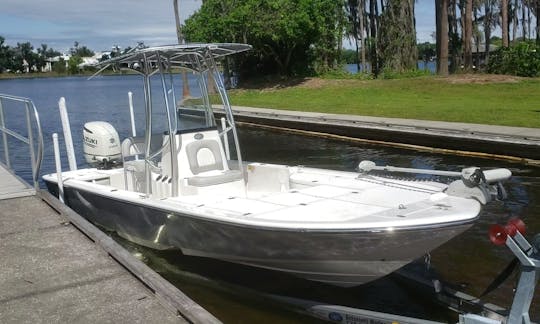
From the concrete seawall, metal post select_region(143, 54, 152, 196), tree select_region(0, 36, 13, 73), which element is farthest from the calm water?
tree select_region(0, 36, 13, 73)

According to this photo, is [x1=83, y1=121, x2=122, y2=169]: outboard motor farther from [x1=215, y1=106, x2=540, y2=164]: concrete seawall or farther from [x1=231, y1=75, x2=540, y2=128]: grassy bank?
[x1=231, y1=75, x2=540, y2=128]: grassy bank

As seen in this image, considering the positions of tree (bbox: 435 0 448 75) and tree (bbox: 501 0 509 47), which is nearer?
tree (bbox: 435 0 448 75)

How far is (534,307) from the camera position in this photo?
19.4 feet

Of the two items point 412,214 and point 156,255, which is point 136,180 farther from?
point 412,214

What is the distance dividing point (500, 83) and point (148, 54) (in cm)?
2026

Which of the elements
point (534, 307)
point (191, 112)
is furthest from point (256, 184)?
point (534, 307)

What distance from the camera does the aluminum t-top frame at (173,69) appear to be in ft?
25.2

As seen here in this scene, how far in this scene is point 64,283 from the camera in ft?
17.9

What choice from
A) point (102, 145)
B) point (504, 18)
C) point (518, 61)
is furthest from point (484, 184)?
point (504, 18)

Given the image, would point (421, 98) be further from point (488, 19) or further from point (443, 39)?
point (488, 19)

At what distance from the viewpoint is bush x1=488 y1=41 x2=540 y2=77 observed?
2666cm

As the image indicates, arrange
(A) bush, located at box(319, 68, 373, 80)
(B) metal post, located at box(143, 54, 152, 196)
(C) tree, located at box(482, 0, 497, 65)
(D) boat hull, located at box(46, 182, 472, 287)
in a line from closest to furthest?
(D) boat hull, located at box(46, 182, 472, 287) → (B) metal post, located at box(143, 54, 152, 196) → (A) bush, located at box(319, 68, 373, 80) → (C) tree, located at box(482, 0, 497, 65)

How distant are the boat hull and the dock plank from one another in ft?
3.18

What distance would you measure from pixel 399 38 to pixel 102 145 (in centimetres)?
2886
